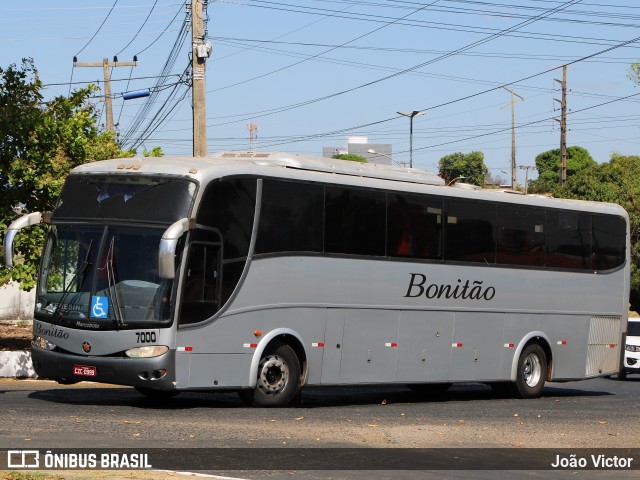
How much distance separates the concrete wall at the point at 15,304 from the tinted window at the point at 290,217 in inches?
1344

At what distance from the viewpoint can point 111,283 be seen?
16.5 meters

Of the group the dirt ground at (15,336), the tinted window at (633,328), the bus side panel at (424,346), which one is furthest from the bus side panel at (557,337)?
the dirt ground at (15,336)

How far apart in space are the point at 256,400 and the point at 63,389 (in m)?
4.46

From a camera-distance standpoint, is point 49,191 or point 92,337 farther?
point 49,191

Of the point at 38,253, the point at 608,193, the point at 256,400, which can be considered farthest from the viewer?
the point at 608,193

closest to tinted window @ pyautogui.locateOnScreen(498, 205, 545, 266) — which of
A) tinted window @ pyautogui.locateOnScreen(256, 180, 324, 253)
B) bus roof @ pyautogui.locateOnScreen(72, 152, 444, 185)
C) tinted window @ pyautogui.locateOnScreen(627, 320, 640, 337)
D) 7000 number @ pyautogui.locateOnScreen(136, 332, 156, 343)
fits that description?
bus roof @ pyautogui.locateOnScreen(72, 152, 444, 185)

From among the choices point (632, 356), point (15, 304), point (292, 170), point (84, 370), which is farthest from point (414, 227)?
point (15, 304)

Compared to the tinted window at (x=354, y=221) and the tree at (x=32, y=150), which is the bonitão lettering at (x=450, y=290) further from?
the tree at (x=32, y=150)

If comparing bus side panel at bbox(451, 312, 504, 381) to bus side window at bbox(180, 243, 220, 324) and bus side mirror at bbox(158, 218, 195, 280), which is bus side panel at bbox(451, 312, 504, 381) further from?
bus side mirror at bbox(158, 218, 195, 280)

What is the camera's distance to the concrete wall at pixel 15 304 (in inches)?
1991

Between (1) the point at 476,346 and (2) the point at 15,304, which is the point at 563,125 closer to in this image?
(2) the point at 15,304

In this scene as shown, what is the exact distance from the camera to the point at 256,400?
17922 mm

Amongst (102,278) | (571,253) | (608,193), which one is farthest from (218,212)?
(608,193)

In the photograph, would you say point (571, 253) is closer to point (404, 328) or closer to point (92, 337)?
point (404, 328)
